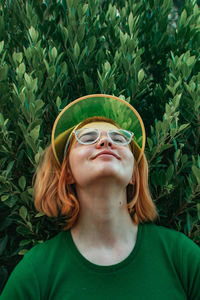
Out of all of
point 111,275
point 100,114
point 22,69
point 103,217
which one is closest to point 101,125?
point 100,114

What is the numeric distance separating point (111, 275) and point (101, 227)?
0.26 metres

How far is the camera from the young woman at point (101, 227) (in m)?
1.85

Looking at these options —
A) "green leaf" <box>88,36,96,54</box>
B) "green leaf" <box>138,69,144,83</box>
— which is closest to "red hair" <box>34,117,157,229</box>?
"green leaf" <box>138,69,144,83</box>

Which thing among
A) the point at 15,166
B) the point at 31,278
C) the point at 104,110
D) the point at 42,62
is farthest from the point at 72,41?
the point at 31,278

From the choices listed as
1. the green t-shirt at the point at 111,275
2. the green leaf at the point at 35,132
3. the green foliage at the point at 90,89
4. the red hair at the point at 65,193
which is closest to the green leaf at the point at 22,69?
the green foliage at the point at 90,89

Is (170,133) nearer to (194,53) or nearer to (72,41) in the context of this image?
(194,53)

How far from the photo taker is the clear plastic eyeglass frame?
2.04 m

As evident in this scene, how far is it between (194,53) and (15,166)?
159 cm

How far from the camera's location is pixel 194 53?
2844mm

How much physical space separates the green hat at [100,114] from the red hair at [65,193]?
0.13 ft

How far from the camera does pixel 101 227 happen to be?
6.59ft

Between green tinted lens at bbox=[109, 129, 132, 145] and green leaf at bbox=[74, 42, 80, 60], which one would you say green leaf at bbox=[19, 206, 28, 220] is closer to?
green tinted lens at bbox=[109, 129, 132, 145]

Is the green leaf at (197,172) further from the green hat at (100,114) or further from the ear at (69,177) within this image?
the ear at (69,177)

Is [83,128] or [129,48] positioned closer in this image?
[83,128]
